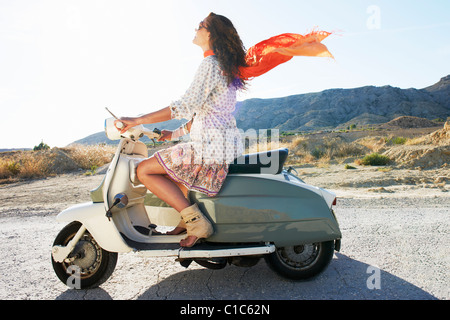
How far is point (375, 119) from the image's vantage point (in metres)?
83.9

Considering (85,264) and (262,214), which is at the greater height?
(262,214)

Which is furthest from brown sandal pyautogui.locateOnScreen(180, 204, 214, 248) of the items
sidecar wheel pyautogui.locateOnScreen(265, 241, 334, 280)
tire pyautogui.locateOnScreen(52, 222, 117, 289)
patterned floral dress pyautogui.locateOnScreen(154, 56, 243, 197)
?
tire pyautogui.locateOnScreen(52, 222, 117, 289)

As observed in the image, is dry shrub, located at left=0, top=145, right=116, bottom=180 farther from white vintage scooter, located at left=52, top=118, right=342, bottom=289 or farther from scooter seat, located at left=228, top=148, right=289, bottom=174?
scooter seat, located at left=228, top=148, right=289, bottom=174

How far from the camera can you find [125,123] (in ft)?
10.3

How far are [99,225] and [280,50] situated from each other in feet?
7.44

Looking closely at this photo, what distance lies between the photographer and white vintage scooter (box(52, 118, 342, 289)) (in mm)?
3102

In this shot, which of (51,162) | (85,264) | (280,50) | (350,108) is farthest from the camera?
(350,108)

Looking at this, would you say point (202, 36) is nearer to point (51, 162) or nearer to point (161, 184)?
point (161, 184)

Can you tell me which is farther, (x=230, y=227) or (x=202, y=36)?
(x=202, y=36)

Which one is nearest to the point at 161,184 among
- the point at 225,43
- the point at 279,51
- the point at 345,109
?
the point at 225,43

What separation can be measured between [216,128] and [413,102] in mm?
109064

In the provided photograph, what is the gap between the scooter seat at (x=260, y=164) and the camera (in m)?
3.24

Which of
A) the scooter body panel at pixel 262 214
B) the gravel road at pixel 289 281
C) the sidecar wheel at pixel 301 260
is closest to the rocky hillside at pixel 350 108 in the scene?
the gravel road at pixel 289 281

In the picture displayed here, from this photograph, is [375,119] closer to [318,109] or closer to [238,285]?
[318,109]
